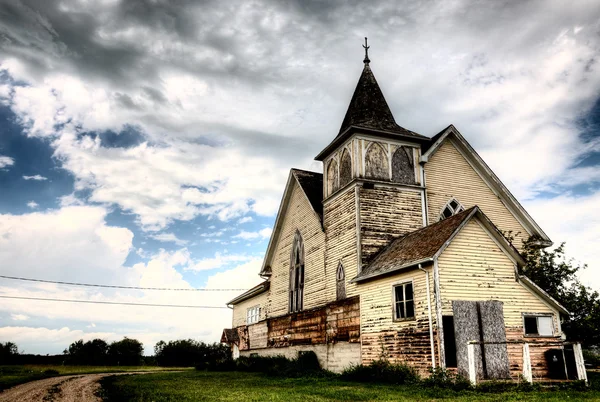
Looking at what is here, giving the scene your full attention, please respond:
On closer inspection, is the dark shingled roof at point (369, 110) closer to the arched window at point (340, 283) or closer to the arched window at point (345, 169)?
the arched window at point (345, 169)

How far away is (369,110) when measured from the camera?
992 inches

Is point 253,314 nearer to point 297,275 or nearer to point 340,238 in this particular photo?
point 297,275

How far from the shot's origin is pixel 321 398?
41.7 feet

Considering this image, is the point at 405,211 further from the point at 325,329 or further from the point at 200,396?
the point at 200,396

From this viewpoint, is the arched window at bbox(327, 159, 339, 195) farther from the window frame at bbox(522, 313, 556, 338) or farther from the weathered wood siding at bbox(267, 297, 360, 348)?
the window frame at bbox(522, 313, 556, 338)

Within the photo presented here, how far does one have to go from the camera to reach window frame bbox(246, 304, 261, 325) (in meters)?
34.4

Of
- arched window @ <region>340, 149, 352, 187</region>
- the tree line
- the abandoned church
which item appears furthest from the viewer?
the tree line

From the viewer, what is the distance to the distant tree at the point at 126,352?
61781mm

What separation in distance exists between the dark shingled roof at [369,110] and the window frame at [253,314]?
1512 cm

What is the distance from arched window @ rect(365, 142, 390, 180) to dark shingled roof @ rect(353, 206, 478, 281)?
3211 mm

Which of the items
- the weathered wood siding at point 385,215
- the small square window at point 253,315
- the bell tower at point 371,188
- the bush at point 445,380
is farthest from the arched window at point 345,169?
the small square window at point 253,315

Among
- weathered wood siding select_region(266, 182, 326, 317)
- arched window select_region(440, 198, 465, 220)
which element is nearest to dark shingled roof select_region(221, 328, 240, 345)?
weathered wood siding select_region(266, 182, 326, 317)

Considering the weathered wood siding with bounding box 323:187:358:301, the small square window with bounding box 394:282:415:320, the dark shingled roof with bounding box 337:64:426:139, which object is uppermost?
the dark shingled roof with bounding box 337:64:426:139

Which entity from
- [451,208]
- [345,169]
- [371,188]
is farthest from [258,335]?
[451,208]
